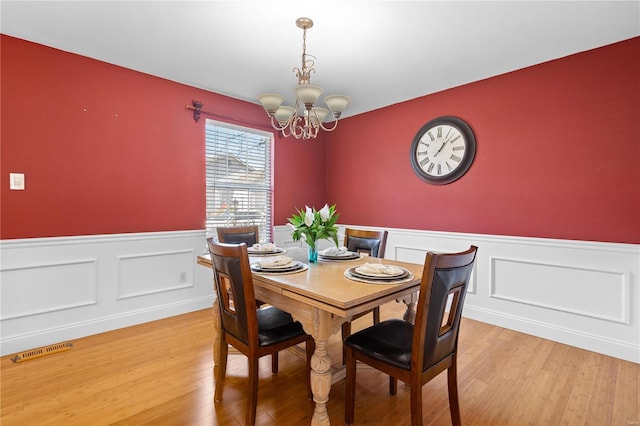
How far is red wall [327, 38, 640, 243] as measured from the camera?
245 centimetres

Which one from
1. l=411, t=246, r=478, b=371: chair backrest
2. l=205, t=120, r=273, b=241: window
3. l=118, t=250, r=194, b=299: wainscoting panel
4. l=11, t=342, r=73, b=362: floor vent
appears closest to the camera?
l=411, t=246, r=478, b=371: chair backrest

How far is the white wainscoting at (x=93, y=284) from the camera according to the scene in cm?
244

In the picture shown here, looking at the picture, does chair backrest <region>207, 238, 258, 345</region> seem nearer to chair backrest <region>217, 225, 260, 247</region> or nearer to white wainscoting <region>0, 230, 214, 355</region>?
chair backrest <region>217, 225, 260, 247</region>

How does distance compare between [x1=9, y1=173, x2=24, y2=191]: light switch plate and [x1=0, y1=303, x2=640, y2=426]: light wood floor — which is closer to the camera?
[x1=0, y1=303, x2=640, y2=426]: light wood floor

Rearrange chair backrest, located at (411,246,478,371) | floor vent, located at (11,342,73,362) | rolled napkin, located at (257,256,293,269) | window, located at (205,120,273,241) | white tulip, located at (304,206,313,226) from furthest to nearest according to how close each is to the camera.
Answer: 1. window, located at (205,120,273,241)
2. floor vent, located at (11,342,73,362)
3. white tulip, located at (304,206,313,226)
4. rolled napkin, located at (257,256,293,269)
5. chair backrest, located at (411,246,478,371)

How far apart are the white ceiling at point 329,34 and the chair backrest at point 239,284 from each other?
161 cm

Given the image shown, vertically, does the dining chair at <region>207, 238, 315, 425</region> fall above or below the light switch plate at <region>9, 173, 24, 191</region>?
below

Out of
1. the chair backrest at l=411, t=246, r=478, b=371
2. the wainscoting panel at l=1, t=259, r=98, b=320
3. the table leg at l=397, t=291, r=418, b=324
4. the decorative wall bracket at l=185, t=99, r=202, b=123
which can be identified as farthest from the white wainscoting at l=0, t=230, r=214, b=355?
the chair backrest at l=411, t=246, r=478, b=371

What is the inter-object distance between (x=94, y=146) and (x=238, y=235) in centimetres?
152

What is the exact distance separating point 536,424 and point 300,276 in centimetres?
151

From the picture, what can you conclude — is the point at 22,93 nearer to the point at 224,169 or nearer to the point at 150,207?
the point at 150,207

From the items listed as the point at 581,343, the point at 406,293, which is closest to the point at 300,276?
the point at 406,293

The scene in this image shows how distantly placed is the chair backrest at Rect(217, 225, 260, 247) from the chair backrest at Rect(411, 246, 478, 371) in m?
1.80

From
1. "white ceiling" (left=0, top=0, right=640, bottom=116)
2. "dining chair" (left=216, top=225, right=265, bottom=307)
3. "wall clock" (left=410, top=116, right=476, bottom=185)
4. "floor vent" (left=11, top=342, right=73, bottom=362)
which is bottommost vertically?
"floor vent" (left=11, top=342, right=73, bottom=362)
